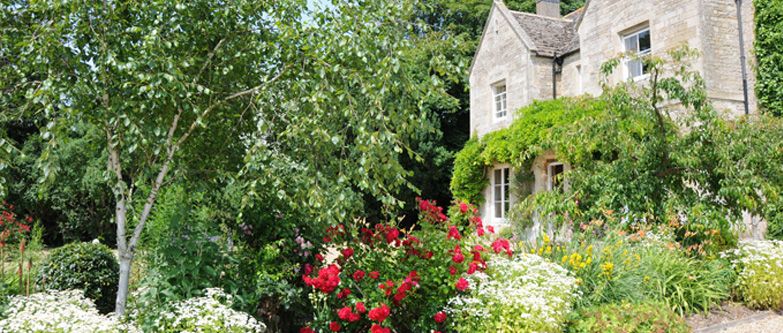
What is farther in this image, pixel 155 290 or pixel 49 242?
pixel 49 242

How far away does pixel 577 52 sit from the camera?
559 inches

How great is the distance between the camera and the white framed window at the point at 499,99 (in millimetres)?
16172

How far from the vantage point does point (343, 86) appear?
3924mm

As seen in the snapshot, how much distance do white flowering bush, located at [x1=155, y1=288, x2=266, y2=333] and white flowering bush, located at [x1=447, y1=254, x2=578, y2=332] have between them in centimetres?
177

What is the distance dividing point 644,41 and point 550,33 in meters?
4.11

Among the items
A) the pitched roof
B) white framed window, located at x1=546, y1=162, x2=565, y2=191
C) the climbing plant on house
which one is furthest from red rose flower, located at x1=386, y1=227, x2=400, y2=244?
the pitched roof

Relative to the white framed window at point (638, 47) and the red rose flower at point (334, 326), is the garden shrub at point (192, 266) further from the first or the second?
the white framed window at point (638, 47)

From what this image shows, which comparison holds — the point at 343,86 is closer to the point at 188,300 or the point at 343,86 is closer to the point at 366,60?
the point at 366,60

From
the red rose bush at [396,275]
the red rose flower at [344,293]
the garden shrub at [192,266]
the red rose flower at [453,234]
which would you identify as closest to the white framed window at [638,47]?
the red rose bush at [396,275]

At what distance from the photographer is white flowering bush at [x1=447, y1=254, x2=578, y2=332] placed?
451cm

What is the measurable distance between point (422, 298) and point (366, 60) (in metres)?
2.15

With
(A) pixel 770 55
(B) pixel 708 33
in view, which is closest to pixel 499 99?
(B) pixel 708 33

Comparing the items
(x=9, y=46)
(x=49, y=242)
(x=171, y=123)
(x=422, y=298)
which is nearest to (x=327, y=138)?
(x=171, y=123)

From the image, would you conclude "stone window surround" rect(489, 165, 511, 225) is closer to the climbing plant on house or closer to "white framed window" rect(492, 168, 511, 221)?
"white framed window" rect(492, 168, 511, 221)
